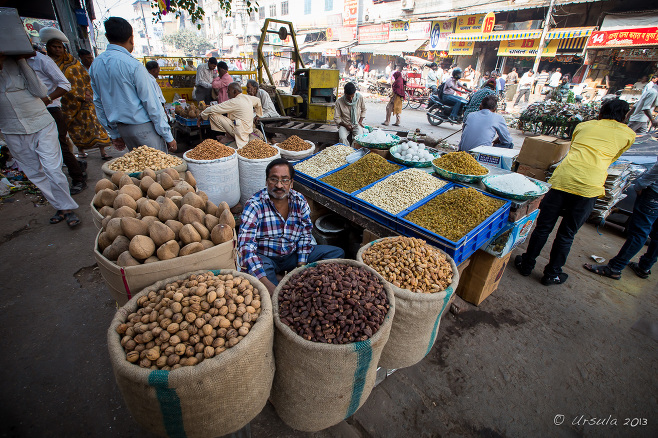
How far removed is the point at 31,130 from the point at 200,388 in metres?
3.97

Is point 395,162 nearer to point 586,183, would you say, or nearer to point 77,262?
point 586,183

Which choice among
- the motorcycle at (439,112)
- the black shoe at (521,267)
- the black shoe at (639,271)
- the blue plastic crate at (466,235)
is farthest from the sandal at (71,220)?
the motorcycle at (439,112)

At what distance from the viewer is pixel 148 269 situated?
61.1 inches

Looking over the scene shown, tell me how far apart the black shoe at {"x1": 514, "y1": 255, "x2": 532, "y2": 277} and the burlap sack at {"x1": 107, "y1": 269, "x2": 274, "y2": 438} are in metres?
3.19

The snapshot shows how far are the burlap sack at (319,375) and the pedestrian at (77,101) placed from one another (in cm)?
517

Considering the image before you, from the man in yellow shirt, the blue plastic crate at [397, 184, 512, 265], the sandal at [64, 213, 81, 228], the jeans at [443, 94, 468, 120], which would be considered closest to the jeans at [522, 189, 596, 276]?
the man in yellow shirt

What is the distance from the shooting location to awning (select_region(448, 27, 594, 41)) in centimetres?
1436

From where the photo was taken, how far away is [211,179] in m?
3.79

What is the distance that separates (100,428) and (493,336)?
2.94m

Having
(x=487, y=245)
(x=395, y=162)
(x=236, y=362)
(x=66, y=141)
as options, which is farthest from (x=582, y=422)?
(x=66, y=141)

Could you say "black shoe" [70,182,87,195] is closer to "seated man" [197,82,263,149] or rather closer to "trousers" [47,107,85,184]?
"trousers" [47,107,85,184]

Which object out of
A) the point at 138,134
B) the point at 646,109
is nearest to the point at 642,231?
the point at 646,109

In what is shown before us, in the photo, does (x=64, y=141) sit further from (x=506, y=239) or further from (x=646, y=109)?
(x=646, y=109)

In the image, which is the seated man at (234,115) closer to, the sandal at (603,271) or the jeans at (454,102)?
the sandal at (603,271)
